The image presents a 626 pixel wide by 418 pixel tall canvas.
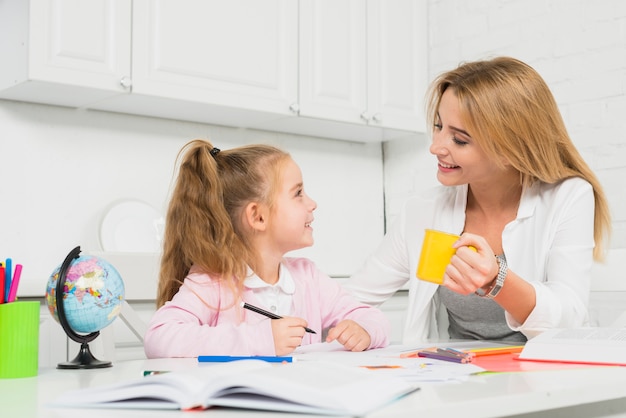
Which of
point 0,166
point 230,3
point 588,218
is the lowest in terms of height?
point 588,218

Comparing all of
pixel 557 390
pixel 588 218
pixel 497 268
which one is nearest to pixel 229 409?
pixel 557 390

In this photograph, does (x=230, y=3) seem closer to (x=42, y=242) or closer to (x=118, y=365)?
(x=42, y=242)

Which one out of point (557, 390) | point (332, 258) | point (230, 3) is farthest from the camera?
point (332, 258)

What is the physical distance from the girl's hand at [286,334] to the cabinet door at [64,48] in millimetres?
1520

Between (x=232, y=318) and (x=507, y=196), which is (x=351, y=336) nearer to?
(x=232, y=318)

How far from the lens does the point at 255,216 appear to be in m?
1.76

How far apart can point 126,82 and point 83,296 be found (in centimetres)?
163

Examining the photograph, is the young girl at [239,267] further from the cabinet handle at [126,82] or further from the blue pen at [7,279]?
the cabinet handle at [126,82]

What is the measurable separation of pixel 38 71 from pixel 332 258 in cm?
167

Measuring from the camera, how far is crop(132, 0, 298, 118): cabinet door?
9.02 feet

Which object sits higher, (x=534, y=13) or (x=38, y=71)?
(x=534, y=13)

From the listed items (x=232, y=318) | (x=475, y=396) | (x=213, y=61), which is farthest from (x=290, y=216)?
(x=213, y=61)

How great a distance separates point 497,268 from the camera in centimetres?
144

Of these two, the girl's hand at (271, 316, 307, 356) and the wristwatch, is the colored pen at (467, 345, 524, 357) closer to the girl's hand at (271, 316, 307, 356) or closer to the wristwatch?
the wristwatch
